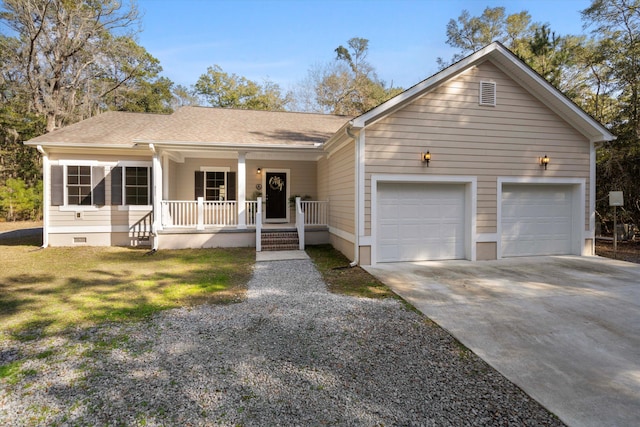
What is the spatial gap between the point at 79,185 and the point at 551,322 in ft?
39.8

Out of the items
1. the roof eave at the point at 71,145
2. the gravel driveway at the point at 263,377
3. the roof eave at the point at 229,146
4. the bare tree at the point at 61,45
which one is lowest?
the gravel driveway at the point at 263,377

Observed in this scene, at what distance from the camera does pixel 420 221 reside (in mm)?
7785

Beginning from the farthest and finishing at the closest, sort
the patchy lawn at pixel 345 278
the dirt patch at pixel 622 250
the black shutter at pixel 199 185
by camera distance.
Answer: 1. the black shutter at pixel 199 185
2. the dirt patch at pixel 622 250
3. the patchy lawn at pixel 345 278

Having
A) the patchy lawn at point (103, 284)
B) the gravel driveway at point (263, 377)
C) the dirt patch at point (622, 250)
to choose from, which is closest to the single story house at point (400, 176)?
the dirt patch at point (622, 250)

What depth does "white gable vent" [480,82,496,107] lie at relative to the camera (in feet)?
25.4

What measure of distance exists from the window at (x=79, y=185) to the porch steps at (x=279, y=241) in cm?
566

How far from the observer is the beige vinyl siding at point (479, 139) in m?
7.35

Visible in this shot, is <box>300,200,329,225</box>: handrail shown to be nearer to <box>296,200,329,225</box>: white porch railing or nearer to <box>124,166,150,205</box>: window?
<box>296,200,329,225</box>: white porch railing

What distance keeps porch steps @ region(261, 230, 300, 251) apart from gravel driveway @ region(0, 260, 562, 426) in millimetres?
5109

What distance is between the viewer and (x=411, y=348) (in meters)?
3.34

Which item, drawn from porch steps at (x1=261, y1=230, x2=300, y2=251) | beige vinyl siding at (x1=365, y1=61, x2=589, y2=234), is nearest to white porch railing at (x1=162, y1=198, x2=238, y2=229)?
porch steps at (x1=261, y1=230, x2=300, y2=251)

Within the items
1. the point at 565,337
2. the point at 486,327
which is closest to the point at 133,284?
the point at 486,327

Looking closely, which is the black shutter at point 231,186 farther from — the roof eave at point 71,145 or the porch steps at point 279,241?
the roof eave at point 71,145

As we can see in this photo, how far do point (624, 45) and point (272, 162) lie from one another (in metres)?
12.4
